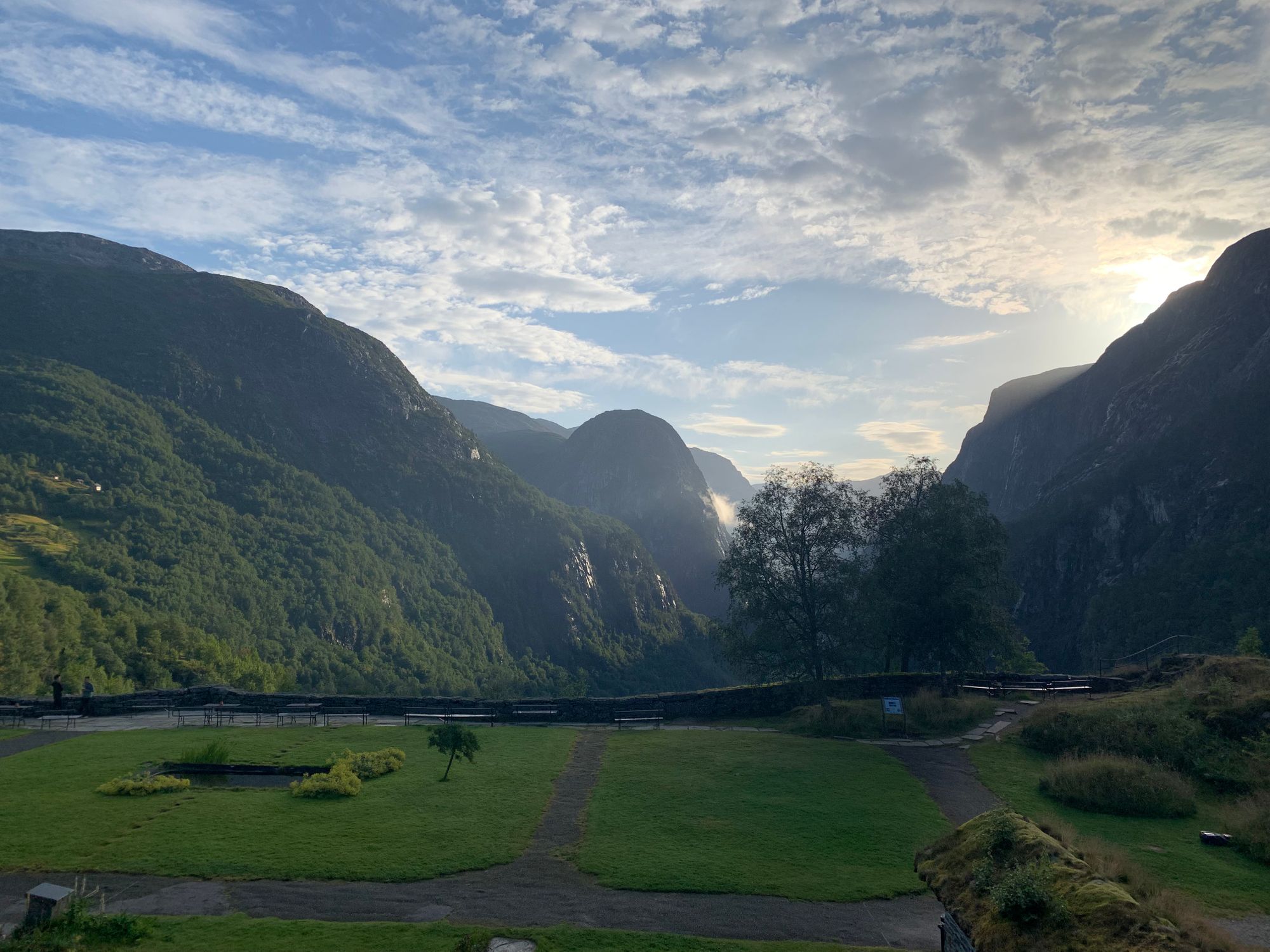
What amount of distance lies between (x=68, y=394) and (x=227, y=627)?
71985 millimetres

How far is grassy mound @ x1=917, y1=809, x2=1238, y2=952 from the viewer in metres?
7.04

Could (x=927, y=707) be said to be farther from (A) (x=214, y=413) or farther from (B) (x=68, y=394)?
(A) (x=214, y=413)

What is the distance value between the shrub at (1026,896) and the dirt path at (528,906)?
4552 mm

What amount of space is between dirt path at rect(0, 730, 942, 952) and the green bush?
3.94ft

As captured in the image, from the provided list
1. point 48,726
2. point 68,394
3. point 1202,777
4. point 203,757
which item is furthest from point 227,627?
point 1202,777

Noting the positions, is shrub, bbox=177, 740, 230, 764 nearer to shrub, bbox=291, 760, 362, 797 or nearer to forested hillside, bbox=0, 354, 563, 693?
shrub, bbox=291, 760, 362, 797

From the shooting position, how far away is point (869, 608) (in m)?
33.7

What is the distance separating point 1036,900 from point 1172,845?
1187 centimetres

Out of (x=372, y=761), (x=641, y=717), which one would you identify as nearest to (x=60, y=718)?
(x=372, y=761)

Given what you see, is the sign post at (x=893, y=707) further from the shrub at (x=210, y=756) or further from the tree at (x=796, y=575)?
the shrub at (x=210, y=756)

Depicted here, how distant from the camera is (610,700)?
31344 mm

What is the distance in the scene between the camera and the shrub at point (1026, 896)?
7.72 meters

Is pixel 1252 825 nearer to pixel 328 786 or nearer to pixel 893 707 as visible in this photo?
pixel 893 707

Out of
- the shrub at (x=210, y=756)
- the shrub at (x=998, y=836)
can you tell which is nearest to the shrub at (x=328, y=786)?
the shrub at (x=210, y=756)
